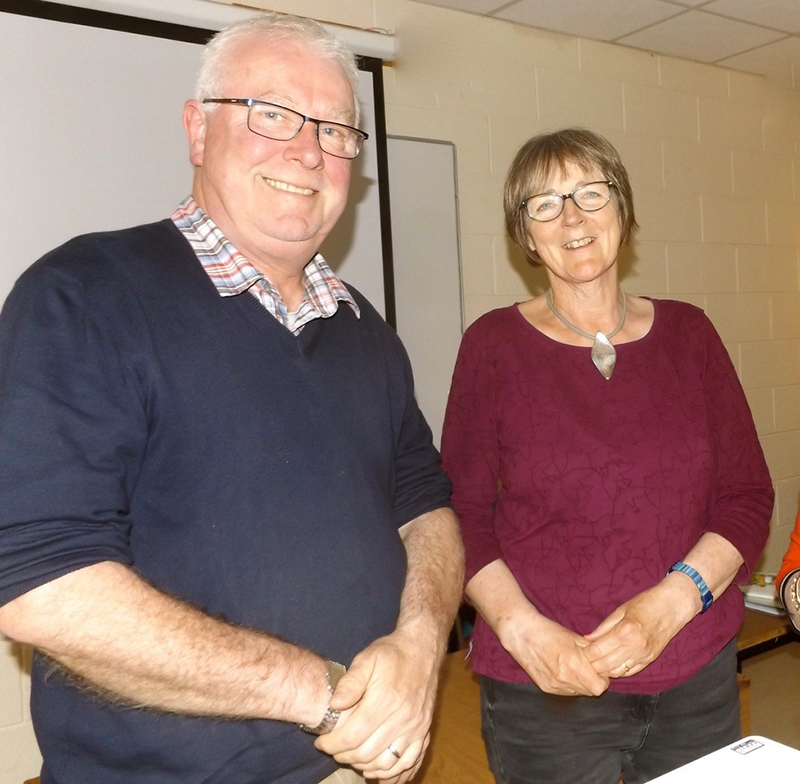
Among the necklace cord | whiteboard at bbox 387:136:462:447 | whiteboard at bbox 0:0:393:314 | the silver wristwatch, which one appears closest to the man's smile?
the necklace cord

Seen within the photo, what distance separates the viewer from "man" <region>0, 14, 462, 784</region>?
97cm

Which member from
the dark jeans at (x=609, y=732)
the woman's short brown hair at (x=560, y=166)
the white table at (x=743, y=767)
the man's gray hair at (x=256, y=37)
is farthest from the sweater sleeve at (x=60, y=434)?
the woman's short brown hair at (x=560, y=166)

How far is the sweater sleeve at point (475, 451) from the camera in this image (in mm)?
1569

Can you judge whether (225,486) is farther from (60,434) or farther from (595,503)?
(595,503)

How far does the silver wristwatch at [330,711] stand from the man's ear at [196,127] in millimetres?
829

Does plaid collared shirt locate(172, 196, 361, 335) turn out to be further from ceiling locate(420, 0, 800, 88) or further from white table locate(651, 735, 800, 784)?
ceiling locate(420, 0, 800, 88)

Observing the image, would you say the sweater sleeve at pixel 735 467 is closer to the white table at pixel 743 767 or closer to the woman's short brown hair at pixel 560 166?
the woman's short brown hair at pixel 560 166

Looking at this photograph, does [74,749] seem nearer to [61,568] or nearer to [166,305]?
[61,568]

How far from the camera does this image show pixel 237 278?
124 cm

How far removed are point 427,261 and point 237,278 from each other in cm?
196

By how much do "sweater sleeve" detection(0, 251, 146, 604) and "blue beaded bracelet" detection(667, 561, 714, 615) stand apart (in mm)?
951

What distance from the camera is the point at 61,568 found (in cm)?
94

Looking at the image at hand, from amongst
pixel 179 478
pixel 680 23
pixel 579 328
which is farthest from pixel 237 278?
pixel 680 23

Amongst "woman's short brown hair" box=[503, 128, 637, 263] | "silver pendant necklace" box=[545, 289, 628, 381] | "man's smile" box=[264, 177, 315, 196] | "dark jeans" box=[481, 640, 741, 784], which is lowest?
"dark jeans" box=[481, 640, 741, 784]
